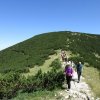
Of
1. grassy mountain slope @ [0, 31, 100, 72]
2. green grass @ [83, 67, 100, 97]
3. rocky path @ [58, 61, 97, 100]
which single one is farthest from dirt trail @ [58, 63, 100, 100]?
grassy mountain slope @ [0, 31, 100, 72]

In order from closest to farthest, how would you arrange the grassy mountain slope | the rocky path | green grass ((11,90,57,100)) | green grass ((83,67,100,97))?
the rocky path < green grass ((11,90,57,100)) < green grass ((83,67,100,97)) < the grassy mountain slope

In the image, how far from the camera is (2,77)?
93.8 ft

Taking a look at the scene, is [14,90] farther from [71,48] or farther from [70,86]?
[71,48]

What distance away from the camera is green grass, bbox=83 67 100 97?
85.6 ft

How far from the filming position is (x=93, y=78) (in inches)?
1216

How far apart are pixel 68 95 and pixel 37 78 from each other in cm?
582

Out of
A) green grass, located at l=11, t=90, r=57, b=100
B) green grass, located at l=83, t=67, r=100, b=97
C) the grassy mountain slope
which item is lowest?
green grass, located at l=11, t=90, r=57, b=100

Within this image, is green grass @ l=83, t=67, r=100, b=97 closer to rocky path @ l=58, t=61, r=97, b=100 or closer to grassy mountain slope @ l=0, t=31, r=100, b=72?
rocky path @ l=58, t=61, r=97, b=100

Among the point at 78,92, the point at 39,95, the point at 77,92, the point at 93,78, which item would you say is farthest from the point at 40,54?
the point at 77,92

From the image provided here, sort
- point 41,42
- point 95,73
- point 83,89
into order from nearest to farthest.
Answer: point 83,89 → point 95,73 → point 41,42

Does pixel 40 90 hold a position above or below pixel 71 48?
below

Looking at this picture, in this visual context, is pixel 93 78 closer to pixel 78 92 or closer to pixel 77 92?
pixel 78 92

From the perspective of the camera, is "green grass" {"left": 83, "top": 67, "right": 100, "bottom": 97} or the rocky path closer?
the rocky path

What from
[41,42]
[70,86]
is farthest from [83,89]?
[41,42]
